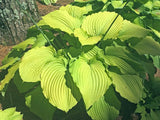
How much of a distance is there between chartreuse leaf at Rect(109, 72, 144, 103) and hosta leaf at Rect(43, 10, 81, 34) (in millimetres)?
714

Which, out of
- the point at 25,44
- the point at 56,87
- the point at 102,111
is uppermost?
the point at 25,44

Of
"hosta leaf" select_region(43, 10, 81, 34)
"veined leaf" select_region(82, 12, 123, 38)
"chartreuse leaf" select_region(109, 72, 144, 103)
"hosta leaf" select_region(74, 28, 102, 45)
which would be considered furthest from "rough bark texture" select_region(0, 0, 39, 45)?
"chartreuse leaf" select_region(109, 72, 144, 103)

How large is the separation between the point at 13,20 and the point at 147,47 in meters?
2.53

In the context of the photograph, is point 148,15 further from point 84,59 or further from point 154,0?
point 84,59

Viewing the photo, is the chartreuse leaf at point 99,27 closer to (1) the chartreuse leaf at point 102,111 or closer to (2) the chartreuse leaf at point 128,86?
(2) the chartreuse leaf at point 128,86

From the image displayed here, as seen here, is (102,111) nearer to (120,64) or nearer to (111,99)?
(111,99)

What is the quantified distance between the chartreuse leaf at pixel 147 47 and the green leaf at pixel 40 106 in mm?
962

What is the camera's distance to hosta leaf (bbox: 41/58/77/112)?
181cm

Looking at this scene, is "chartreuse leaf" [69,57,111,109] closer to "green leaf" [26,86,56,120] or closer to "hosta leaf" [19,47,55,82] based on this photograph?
"hosta leaf" [19,47,55,82]

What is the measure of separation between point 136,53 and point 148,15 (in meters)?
0.86

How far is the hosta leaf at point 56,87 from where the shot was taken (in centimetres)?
181

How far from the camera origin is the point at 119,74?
2.04 meters

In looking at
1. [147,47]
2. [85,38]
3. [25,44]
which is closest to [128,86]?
[147,47]

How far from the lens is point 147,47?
6.97 feet
